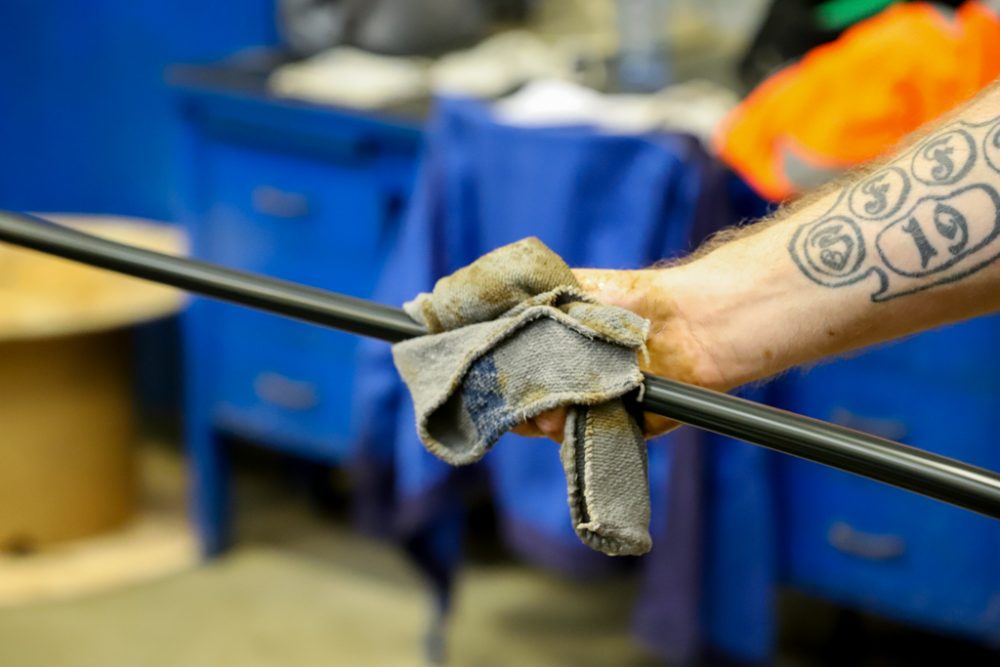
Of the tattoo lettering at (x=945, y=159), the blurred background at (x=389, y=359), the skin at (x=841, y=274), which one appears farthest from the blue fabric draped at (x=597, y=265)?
the tattoo lettering at (x=945, y=159)

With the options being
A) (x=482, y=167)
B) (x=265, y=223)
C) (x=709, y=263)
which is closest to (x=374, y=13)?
(x=265, y=223)

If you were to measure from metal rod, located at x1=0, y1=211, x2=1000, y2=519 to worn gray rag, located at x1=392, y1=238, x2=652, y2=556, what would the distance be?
29mm

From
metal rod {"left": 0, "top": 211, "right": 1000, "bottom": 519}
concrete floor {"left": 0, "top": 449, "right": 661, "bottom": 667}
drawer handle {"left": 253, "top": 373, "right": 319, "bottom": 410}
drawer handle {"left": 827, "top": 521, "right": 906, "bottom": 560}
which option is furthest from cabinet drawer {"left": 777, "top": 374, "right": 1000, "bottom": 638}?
metal rod {"left": 0, "top": 211, "right": 1000, "bottom": 519}

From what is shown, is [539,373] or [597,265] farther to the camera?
[597,265]

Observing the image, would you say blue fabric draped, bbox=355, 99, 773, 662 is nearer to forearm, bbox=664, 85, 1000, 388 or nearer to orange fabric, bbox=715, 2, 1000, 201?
orange fabric, bbox=715, 2, 1000, 201

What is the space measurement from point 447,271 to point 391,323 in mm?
885

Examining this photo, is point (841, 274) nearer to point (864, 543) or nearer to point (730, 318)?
point (730, 318)

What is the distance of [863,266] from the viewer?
103cm

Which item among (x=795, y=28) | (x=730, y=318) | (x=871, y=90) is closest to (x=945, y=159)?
(x=730, y=318)

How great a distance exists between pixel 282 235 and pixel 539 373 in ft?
4.27

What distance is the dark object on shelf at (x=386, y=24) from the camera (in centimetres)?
241

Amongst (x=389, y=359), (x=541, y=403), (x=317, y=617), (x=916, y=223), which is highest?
(x=916, y=223)

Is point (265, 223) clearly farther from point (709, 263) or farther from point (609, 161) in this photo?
point (709, 263)

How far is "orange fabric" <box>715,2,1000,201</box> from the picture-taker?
165 centimetres
